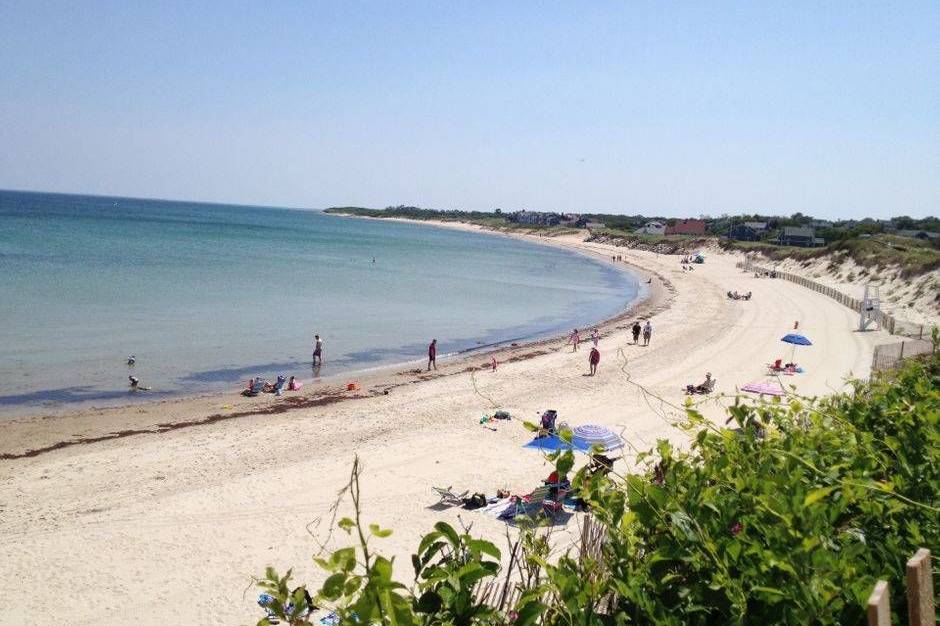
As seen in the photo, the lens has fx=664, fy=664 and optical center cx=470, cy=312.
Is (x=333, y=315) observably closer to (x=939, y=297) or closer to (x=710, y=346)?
(x=710, y=346)

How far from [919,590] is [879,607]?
0.22 metres

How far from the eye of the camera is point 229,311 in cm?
3681

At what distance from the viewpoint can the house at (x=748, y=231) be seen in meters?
108

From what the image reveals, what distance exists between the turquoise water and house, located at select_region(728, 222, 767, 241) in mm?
43972

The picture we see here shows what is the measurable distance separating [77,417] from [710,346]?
2380cm

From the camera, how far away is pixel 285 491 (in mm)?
12820

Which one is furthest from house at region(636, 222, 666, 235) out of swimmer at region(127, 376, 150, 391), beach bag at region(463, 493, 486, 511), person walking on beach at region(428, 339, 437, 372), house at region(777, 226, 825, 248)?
beach bag at region(463, 493, 486, 511)

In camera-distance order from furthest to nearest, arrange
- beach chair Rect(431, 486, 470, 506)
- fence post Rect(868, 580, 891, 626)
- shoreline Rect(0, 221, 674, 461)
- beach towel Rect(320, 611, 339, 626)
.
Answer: shoreline Rect(0, 221, 674, 461) → beach chair Rect(431, 486, 470, 506) → beach towel Rect(320, 611, 339, 626) → fence post Rect(868, 580, 891, 626)

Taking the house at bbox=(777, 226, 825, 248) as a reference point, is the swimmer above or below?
below

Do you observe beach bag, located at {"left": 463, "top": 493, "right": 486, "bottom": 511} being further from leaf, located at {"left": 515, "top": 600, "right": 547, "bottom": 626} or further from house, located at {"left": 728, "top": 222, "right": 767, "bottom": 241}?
house, located at {"left": 728, "top": 222, "right": 767, "bottom": 241}

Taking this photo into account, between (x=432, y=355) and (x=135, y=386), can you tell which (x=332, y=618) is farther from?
(x=432, y=355)

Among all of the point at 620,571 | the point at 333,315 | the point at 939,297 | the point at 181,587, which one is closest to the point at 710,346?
the point at 939,297

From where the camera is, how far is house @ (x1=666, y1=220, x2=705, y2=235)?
129500 mm

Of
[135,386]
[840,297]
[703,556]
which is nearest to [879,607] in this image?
[703,556]
